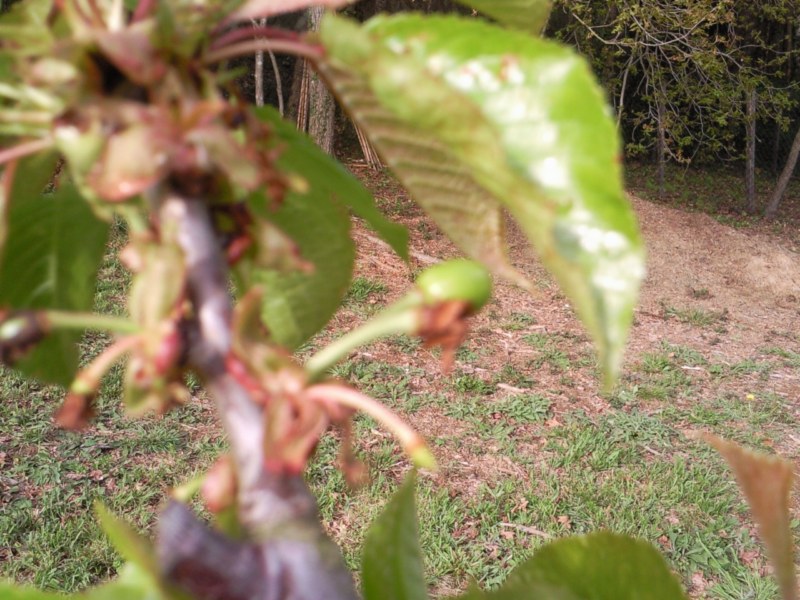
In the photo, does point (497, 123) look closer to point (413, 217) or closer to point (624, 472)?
point (624, 472)

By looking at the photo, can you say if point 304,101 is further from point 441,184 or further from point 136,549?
point 136,549

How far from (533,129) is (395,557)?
0.28 m

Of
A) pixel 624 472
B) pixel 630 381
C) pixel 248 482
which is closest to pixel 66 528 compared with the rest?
pixel 624 472

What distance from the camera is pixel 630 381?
4.29 meters

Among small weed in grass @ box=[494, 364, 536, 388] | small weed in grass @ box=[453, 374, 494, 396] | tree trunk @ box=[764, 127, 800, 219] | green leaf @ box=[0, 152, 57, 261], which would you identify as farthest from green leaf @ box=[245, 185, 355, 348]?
tree trunk @ box=[764, 127, 800, 219]

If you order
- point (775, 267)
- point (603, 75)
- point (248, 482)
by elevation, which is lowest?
point (775, 267)

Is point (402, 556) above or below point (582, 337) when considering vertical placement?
Answer: above

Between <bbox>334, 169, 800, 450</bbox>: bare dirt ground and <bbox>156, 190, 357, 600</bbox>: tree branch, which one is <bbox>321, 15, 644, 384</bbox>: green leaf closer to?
<bbox>156, 190, 357, 600</bbox>: tree branch

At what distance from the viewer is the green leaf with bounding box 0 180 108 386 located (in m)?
0.47

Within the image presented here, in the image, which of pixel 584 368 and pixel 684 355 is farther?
pixel 684 355

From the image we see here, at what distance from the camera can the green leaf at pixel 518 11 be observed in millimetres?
442

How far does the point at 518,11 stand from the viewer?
0.45 metres

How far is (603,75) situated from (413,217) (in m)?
3.79

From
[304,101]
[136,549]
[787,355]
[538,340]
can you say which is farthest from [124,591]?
[304,101]
